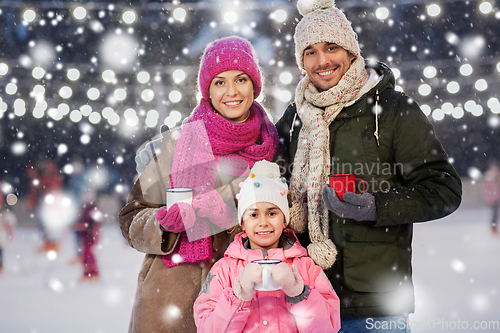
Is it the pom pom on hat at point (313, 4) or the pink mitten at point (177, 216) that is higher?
the pom pom on hat at point (313, 4)

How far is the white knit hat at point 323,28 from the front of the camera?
1998 millimetres

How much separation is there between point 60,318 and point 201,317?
3.23m

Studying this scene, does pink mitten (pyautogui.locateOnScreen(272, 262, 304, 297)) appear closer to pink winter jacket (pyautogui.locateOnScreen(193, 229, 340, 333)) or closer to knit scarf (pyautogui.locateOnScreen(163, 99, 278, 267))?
pink winter jacket (pyautogui.locateOnScreen(193, 229, 340, 333))

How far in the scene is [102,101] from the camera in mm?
8867

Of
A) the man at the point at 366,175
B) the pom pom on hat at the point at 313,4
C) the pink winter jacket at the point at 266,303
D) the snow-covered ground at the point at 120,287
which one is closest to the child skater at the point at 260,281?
the pink winter jacket at the point at 266,303

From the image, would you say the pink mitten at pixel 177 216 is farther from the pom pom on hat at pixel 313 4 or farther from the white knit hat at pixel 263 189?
the pom pom on hat at pixel 313 4

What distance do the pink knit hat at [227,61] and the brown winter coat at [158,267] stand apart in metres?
0.51

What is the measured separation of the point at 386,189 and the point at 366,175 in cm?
12

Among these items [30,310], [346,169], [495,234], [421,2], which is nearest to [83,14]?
[30,310]

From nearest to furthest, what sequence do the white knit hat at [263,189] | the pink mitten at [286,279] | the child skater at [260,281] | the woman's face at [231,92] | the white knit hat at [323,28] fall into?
1. the pink mitten at [286,279]
2. the child skater at [260,281]
3. the white knit hat at [263,189]
4. the white knit hat at [323,28]
5. the woman's face at [231,92]

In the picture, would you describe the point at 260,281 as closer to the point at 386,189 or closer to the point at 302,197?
the point at 302,197

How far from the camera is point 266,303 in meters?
A: 1.73

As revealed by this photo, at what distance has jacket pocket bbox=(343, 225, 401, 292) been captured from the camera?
1.87 meters

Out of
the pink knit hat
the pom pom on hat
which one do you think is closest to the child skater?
the pink knit hat
